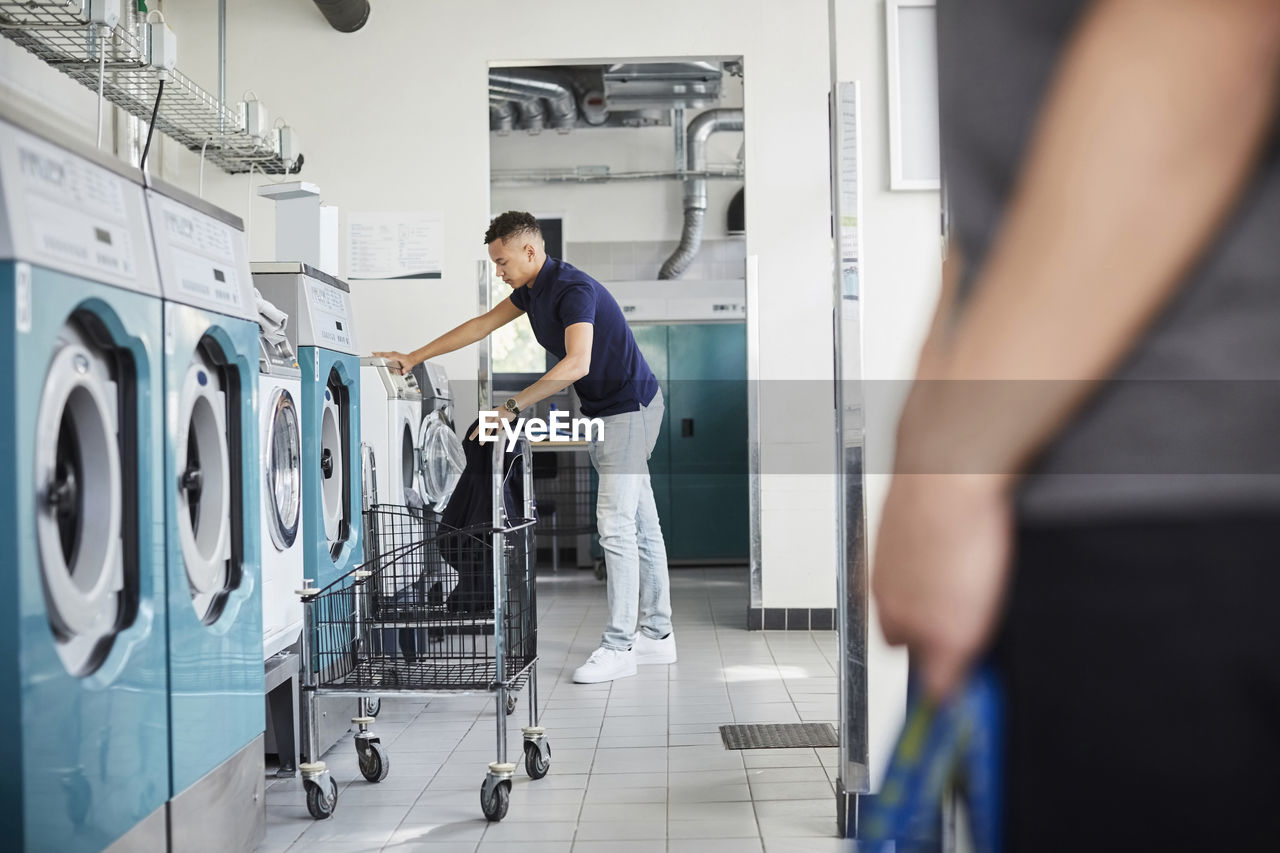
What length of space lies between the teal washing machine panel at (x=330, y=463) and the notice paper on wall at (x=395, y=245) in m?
1.14

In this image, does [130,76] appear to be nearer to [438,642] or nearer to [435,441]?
[435,441]

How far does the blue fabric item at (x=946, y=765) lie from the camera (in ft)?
0.89

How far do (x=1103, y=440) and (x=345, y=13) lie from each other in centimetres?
483

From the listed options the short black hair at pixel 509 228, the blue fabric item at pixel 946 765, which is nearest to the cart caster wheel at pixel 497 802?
the short black hair at pixel 509 228

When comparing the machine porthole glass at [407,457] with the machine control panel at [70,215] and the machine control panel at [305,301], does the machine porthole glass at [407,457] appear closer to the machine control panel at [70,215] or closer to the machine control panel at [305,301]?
the machine control panel at [305,301]

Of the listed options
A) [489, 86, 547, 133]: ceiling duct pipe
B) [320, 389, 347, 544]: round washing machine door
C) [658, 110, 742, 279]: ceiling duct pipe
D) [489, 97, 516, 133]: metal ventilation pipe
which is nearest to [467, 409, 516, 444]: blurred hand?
[320, 389, 347, 544]: round washing machine door

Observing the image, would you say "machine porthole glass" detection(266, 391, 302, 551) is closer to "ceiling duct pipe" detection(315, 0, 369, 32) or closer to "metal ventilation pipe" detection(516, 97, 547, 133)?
"ceiling duct pipe" detection(315, 0, 369, 32)

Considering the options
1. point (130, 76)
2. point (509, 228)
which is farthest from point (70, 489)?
point (130, 76)

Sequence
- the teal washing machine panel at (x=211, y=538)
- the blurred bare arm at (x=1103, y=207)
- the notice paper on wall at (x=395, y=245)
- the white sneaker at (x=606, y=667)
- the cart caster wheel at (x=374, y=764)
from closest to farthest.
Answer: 1. the blurred bare arm at (x=1103, y=207)
2. the teal washing machine panel at (x=211, y=538)
3. the cart caster wheel at (x=374, y=764)
4. the white sneaker at (x=606, y=667)
5. the notice paper on wall at (x=395, y=245)

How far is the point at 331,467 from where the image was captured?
11.1ft

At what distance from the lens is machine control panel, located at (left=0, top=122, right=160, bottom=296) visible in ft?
4.43

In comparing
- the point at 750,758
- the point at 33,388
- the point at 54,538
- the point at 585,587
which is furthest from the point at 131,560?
the point at 585,587

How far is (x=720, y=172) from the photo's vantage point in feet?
26.4

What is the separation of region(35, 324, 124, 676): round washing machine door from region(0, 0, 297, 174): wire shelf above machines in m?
1.85
